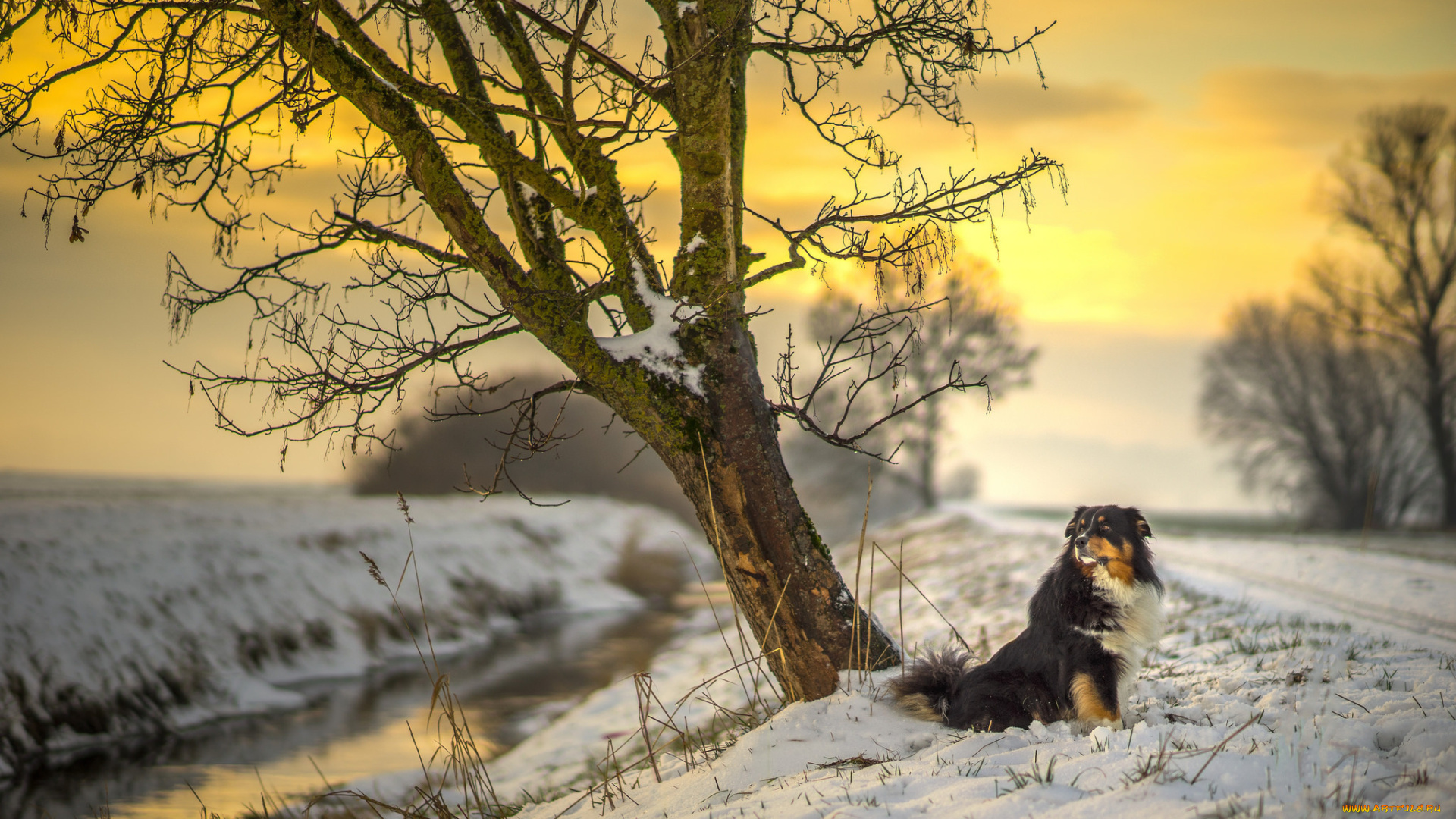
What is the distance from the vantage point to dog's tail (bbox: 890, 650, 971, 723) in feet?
13.9

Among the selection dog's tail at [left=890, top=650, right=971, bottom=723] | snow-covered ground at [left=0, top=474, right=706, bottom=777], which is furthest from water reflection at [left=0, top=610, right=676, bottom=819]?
dog's tail at [left=890, top=650, right=971, bottom=723]

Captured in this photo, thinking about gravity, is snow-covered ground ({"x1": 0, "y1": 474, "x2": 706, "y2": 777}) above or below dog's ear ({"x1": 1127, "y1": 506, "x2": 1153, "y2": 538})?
below

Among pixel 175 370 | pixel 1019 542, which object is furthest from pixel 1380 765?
pixel 1019 542

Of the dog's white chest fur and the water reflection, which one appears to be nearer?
the dog's white chest fur

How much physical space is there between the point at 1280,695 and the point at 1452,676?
1049 millimetres

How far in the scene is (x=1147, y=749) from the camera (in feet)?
10.5

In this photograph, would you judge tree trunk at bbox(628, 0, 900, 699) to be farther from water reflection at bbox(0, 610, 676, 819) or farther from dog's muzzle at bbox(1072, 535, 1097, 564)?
water reflection at bbox(0, 610, 676, 819)

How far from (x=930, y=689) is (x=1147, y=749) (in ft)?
4.08

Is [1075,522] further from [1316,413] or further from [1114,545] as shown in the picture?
[1316,413]

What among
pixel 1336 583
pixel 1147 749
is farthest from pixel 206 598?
pixel 1336 583


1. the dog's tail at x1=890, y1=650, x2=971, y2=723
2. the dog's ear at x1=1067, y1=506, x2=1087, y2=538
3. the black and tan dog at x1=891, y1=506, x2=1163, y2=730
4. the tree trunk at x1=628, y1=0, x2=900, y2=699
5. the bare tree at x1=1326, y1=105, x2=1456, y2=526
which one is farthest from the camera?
the bare tree at x1=1326, y1=105, x2=1456, y2=526

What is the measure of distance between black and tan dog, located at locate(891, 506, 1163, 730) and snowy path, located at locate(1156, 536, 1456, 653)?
3561 mm

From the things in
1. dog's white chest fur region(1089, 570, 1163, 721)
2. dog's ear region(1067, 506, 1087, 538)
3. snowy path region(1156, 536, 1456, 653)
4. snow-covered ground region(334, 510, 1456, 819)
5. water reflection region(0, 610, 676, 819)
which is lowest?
water reflection region(0, 610, 676, 819)

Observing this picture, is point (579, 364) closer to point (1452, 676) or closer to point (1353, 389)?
point (1452, 676)
